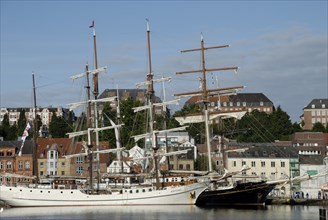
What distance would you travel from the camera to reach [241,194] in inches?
3479

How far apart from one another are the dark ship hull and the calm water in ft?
10.3

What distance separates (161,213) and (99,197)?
1702 cm

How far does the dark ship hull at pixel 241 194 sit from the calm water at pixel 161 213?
3.14 m

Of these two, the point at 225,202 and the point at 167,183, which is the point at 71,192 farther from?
the point at 225,202

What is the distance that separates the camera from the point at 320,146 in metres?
141

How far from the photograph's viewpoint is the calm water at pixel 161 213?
7288 cm

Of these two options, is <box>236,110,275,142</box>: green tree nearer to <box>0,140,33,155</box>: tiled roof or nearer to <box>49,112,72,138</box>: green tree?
<box>49,112,72,138</box>: green tree

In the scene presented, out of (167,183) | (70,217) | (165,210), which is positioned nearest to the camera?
(70,217)

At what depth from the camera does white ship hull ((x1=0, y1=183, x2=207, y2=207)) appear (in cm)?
8944

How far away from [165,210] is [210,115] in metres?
22.8

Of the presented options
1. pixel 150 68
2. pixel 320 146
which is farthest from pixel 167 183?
pixel 320 146

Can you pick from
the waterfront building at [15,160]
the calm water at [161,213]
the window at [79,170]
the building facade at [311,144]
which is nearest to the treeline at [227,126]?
the building facade at [311,144]

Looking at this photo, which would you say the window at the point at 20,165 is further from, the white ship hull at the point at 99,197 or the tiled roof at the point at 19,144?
the white ship hull at the point at 99,197

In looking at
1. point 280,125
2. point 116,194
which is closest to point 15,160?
point 116,194
